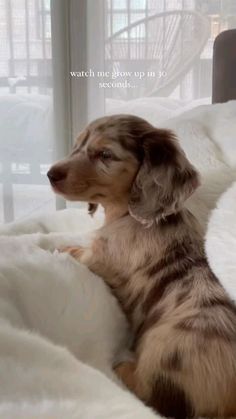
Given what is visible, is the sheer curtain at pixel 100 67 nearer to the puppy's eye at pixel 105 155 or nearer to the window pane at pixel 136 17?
the window pane at pixel 136 17

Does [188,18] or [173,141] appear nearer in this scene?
[173,141]

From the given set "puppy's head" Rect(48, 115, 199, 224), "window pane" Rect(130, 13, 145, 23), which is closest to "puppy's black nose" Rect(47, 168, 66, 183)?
"puppy's head" Rect(48, 115, 199, 224)

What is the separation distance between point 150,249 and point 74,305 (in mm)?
169

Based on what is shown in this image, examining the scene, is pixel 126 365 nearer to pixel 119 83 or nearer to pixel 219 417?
pixel 219 417

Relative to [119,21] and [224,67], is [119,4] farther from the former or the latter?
[224,67]

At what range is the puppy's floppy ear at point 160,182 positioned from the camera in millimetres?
1021

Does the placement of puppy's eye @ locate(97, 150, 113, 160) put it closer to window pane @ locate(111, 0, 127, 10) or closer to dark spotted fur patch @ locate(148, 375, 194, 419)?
dark spotted fur patch @ locate(148, 375, 194, 419)

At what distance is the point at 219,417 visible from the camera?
83 centimetres

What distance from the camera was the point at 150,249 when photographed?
104cm

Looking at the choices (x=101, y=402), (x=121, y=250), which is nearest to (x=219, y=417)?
(x=101, y=402)

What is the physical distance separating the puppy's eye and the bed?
0.61ft

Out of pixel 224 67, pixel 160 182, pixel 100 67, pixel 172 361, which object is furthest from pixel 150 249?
A: pixel 100 67

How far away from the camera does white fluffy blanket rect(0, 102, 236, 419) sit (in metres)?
0.66

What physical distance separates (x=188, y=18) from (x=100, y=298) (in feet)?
3.81
